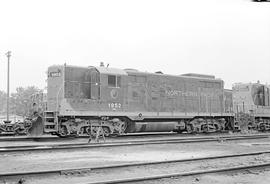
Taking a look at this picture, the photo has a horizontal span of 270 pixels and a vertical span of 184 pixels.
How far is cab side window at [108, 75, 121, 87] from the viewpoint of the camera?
16641 mm

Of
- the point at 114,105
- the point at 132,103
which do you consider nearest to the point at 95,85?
the point at 114,105

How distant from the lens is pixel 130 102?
1720cm

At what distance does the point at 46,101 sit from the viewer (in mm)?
16047

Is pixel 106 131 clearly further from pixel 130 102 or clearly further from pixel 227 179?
pixel 227 179

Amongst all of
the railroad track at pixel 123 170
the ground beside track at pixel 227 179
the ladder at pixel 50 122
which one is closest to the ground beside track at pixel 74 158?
the railroad track at pixel 123 170

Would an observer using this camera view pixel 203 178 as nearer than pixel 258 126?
Yes

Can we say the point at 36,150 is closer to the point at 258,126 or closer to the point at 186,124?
the point at 186,124

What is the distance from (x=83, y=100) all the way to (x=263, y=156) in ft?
28.8

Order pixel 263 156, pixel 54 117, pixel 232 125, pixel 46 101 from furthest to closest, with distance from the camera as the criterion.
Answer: pixel 232 125 → pixel 46 101 → pixel 54 117 → pixel 263 156

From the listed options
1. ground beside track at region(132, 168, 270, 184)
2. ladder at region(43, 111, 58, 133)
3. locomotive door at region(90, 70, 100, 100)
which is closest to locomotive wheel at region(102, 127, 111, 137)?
locomotive door at region(90, 70, 100, 100)

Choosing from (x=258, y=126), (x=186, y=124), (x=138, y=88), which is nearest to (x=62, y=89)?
(x=138, y=88)

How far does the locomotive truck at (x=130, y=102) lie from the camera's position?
1545 centimetres

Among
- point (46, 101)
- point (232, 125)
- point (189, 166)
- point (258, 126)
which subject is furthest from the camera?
point (258, 126)

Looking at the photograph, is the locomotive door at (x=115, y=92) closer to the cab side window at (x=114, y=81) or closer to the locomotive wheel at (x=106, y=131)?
the cab side window at (x=114, y=81)
